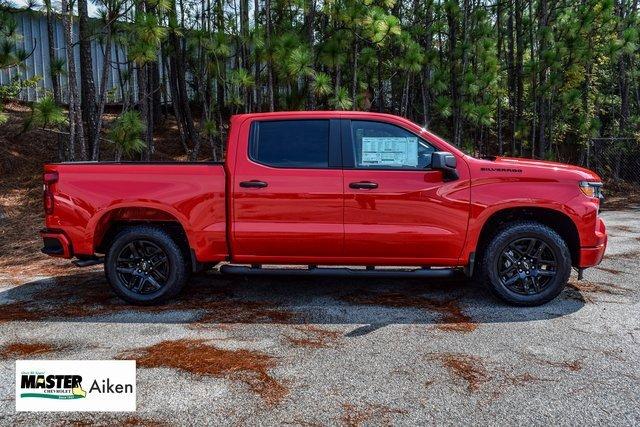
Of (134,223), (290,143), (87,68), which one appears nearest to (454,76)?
(87,68)

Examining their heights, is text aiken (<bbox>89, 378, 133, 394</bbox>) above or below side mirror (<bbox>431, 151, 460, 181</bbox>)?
below

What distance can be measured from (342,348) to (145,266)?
2.26 m

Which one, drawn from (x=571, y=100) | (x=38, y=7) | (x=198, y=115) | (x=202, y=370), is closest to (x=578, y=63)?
(x=571, y=100)

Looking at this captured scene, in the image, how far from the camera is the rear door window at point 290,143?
4.90m

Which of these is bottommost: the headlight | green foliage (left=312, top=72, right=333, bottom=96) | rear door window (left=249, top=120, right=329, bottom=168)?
the headlight

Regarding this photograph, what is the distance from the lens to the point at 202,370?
3535mm

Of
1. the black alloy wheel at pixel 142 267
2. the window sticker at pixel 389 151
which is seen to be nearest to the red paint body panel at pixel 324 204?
the window sticker at pixel 389 151

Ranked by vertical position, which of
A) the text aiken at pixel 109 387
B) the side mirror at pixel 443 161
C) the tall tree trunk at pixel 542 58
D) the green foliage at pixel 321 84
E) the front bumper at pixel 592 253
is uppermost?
the tall tree trunk at pixel 542 58

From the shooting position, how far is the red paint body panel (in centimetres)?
476

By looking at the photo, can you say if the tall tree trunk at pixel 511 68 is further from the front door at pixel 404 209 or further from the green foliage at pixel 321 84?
the front door at pixel 404 209

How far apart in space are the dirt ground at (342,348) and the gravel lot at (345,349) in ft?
0.04

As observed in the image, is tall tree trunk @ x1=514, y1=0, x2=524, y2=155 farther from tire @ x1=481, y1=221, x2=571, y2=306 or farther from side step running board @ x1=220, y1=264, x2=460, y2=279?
side step running board @ x1=220, y1=264, x2=460, y2=279

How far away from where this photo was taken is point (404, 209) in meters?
4.77

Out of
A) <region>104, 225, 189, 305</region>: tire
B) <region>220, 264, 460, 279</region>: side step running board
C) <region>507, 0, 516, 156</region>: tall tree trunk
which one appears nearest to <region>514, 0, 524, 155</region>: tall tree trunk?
<region>507, 0, 516, 156</region>: tall tree trunk
